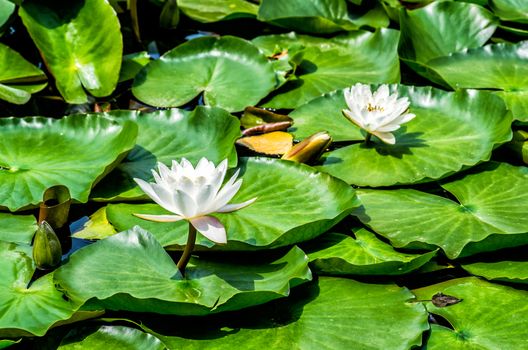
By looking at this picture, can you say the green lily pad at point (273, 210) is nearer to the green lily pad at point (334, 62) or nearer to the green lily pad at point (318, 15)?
the green lily pad at point (334, 62)

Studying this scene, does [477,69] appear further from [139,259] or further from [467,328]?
[139,259]

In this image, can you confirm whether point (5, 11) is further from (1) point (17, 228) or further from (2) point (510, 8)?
(2) point (510, 8)

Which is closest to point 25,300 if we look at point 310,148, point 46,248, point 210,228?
point 46,248

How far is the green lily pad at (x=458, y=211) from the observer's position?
230 cm

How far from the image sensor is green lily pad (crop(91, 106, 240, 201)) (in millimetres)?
2578

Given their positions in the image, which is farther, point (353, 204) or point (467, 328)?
point (353, 204)

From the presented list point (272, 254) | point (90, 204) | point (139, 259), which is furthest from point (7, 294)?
point (272, 254)

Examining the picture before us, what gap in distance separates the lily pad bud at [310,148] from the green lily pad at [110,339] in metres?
1.04

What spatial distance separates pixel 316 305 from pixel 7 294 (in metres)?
0.87

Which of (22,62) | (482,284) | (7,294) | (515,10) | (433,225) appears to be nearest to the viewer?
(7,294)

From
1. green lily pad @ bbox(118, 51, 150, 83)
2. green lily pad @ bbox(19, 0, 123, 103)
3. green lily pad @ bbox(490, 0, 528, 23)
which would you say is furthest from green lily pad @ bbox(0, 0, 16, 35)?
green lily pad @ bbox(490, 0, 528, 23)

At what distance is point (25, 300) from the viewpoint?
1966 mm

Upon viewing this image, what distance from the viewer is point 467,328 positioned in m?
2.01

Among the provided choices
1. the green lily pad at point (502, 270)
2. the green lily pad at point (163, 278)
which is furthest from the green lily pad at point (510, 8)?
the green lily pad at point (163, 278)
